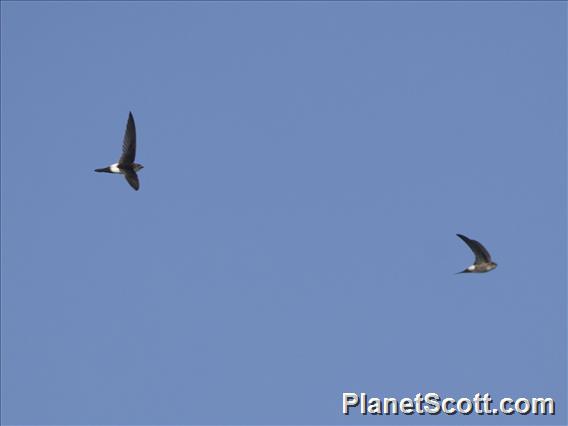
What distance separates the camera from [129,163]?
165 feet

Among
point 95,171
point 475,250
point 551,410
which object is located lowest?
point 551,410

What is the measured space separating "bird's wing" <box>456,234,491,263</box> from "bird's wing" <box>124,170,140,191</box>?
41.1 feet

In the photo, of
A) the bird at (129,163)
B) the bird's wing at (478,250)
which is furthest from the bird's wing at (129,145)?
the bird's wing at (478,250)

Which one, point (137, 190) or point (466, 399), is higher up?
point (137, 190)

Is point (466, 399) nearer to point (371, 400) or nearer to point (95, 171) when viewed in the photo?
point (371, 400)

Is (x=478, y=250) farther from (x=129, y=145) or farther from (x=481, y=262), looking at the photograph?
(x=129, y=145)

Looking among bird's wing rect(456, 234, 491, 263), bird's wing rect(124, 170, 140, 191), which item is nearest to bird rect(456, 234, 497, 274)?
bird's wing rect(456, 234, 491, 263)

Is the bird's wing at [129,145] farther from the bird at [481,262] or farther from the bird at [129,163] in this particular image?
the bird at [481,262]

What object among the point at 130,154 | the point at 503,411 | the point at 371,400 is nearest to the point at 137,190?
the point at 130,154

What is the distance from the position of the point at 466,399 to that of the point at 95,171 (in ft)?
50.9

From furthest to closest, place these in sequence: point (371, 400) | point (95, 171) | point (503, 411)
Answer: point (95, 171), point (371, 400), point (503, 411)

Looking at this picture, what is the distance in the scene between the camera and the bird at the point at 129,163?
164 ft

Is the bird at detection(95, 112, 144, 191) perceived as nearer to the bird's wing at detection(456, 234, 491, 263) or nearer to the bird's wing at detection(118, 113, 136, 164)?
the bird's wing at detection(118, 113, 136, 164)

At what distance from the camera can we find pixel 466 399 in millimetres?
44938
